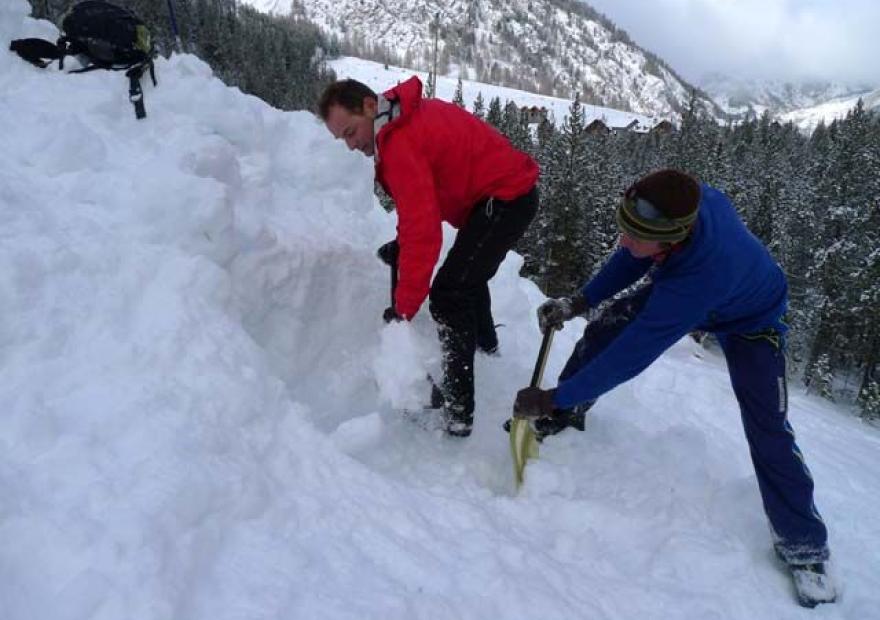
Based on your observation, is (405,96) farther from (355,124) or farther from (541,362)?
(541,362)

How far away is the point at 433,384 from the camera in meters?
3.23

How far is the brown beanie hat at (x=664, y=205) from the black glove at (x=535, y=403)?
2.75ft

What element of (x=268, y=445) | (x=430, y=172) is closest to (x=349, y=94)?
(x=430, y=172)

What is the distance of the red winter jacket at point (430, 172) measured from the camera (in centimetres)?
277

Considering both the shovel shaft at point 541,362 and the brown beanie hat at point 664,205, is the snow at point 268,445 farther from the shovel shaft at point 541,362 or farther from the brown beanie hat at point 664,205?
the brown beanie hat at point 664,205

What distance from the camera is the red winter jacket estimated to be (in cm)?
277

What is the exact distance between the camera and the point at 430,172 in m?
2.82

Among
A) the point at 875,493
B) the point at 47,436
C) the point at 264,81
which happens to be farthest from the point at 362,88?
the point at 264,81

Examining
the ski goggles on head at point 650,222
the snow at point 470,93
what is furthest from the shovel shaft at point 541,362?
the snow at point 470,93

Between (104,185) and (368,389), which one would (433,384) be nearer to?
(368,389)

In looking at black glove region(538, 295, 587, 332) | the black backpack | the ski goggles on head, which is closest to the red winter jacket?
black glove region(538, 295, 587, 332)

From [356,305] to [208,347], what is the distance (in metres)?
1.42

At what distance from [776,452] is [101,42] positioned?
511 cm

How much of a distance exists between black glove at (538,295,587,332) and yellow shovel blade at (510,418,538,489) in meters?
0.67
